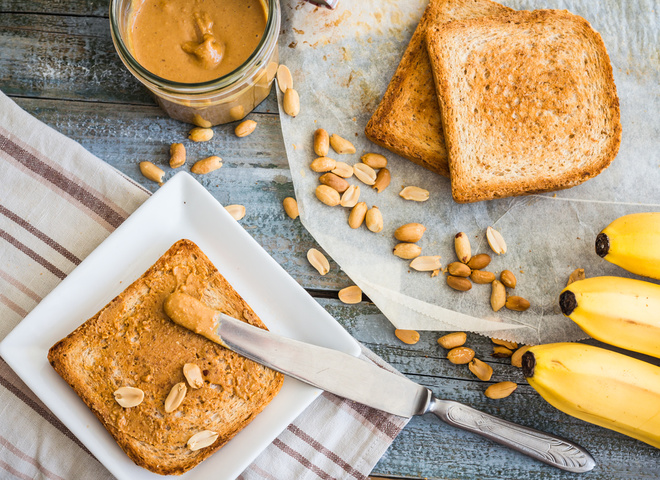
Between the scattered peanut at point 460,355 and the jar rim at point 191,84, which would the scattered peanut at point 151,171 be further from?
the scattered peanut at point 460,355

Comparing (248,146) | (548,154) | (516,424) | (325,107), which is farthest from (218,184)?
(516,424)

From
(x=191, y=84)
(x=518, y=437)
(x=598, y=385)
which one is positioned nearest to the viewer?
(x=191, y=84)

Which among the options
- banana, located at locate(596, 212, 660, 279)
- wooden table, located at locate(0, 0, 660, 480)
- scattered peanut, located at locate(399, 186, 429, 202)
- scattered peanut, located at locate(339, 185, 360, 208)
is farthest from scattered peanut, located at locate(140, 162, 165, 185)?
banana, located at locate(596, 212, 660, 279)

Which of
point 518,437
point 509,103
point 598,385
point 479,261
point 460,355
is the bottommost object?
point 518,437

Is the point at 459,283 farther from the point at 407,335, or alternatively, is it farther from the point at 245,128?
the point at 245,128

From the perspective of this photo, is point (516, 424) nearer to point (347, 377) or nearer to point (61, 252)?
point (347, 377)

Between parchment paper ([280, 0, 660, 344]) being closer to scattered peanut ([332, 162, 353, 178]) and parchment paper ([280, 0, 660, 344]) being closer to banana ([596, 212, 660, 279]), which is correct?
scattered peanut ([332, 162, 353, 178])

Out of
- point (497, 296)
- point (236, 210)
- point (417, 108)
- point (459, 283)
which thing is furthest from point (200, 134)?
point (497, 296)
